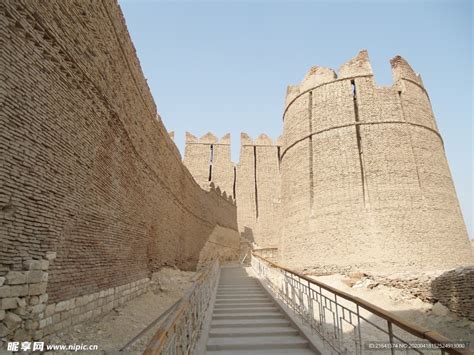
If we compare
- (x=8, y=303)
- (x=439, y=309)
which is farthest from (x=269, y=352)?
(x=439, y=309)

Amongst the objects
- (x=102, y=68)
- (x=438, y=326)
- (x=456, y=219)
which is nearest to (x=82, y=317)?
(x=102, y=68)

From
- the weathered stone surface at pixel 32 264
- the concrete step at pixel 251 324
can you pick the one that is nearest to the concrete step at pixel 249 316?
the concrete step at pixel 251 324

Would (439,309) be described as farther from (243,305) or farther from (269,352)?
(269,352)

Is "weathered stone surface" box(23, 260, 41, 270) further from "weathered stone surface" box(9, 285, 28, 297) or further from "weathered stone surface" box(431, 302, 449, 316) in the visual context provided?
"weathered stone surface" box(431, 302, 449, 316)

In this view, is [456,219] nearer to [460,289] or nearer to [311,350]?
[460,289]

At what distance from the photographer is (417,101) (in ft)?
47.6

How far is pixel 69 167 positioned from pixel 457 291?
9.14 metres

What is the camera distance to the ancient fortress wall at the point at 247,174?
3244 cm

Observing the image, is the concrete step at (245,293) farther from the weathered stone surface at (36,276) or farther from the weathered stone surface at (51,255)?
the weathered stone surface at (36,276)

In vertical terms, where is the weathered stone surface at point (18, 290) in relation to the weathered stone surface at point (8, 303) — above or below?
above

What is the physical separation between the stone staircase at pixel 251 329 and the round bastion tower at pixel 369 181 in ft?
23.4

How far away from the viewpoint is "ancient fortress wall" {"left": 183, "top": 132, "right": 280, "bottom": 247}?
32.4 m

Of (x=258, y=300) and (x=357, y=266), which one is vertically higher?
(x=357, y=266)

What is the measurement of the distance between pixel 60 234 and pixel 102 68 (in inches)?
138
